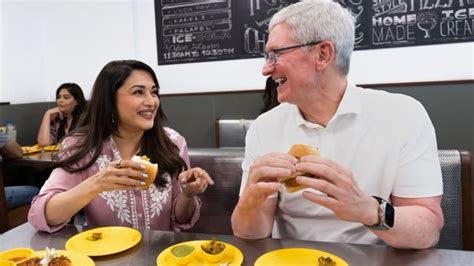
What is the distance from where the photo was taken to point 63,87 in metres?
4.51

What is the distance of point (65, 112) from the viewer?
4.54 m

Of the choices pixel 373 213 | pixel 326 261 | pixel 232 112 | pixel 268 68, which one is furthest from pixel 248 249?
pixel 232 112

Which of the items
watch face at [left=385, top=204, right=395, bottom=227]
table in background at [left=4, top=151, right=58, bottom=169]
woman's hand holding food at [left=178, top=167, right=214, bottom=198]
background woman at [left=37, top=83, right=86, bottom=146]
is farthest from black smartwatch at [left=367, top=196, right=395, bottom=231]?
background woman at [left=37, top=83, right=86, bottom=146]

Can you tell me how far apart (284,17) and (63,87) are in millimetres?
3790

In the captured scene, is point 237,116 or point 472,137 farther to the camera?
point 237,116

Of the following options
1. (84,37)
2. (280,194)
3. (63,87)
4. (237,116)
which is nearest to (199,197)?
(280,194)

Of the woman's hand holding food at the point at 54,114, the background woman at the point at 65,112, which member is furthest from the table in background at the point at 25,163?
the woman's hand holding food at the point at 54,114

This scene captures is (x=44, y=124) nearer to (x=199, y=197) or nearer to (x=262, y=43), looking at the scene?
(x=262, y=43)

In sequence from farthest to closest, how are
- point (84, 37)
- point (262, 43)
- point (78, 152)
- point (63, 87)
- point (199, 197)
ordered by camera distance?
point (84, 37) → point (63, 87) → point (262, 43) → point (199, 197) → point (78, 152)

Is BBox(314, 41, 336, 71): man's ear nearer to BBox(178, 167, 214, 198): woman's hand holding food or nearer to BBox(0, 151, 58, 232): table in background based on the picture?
BBox(178, 167, 214, 198): woman's hand holding food

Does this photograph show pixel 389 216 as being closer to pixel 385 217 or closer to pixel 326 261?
pixel 385 217

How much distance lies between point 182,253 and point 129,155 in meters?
0.81

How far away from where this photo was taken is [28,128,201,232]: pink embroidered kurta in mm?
1627

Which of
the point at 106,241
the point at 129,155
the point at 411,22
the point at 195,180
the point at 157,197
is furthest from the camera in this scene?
the point at 411,22
